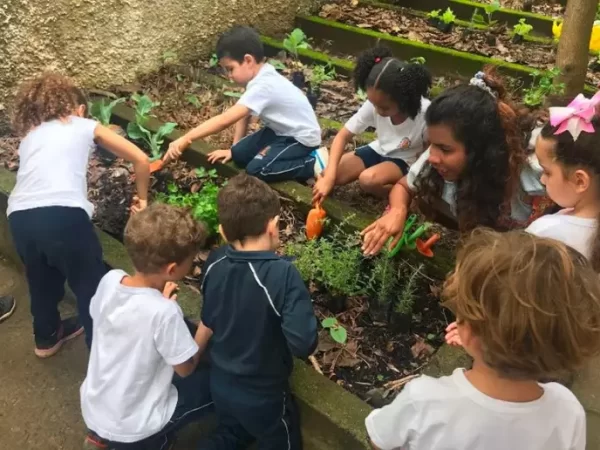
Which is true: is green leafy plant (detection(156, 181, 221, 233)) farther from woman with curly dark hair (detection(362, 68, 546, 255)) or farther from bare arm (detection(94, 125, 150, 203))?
woman with curly dark hair (detection(362, 68, 546, 255))

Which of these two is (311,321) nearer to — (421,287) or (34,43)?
(421,287)

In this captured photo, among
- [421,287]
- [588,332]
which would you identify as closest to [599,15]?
[421,287]

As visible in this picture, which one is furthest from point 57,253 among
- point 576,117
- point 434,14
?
point 434,14

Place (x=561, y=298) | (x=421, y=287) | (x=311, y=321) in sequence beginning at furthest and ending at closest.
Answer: (x=421, y=287) < (x=311, y=321) < (x=561, y=298)

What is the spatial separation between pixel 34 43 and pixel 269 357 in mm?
3145

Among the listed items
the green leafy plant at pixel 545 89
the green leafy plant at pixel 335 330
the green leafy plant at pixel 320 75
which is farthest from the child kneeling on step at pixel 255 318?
the green leafy plant at pixel 545 89

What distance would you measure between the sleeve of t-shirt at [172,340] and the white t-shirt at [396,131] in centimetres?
178

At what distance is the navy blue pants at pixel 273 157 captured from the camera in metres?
3.77

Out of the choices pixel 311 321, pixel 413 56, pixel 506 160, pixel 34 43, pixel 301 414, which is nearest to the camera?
pixel 311 321

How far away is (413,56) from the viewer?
521cm

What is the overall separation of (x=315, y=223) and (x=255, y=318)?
3.78 ft

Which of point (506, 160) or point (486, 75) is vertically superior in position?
point (486, 75)

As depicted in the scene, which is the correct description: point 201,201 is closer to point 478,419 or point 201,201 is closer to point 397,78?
point 397,78

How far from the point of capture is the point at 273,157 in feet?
12.4
